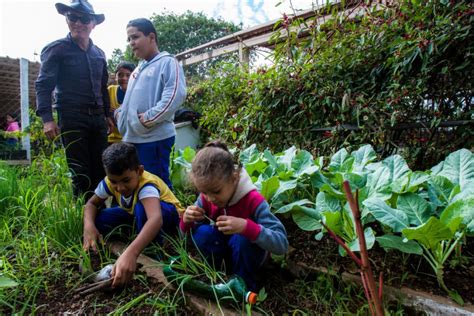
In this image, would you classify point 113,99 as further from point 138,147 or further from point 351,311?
point 351,311

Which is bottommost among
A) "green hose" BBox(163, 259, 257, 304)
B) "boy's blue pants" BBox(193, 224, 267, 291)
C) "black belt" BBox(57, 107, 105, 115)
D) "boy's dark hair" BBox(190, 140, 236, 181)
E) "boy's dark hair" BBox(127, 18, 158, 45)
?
"green hose" BBox(163, 259, 257, 304)

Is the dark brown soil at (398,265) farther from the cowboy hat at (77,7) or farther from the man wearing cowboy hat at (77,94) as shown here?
the cowboy hat at (77,7)

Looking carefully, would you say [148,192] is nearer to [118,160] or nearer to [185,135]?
[118,160]

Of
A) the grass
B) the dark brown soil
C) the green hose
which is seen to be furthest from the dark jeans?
the dark brown soil

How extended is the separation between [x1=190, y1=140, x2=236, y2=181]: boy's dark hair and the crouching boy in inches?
17.0

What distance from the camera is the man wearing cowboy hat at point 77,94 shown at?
2348mm

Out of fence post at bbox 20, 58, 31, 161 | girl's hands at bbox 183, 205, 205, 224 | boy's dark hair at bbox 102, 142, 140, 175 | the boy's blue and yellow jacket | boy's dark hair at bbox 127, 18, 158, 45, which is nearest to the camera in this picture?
girl's hands at bbox 183, 205, 205, 224

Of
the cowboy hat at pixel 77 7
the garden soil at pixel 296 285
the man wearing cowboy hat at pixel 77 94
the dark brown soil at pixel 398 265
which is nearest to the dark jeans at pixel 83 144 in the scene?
the man wearing cowboy hat at pixel 77 94

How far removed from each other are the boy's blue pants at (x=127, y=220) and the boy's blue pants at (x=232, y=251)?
285 millimetres

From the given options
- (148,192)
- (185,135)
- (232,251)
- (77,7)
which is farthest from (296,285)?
(185,135)

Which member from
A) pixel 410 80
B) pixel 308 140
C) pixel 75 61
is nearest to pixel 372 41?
pixel 410 80

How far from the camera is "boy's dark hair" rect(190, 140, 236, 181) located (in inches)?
52.2

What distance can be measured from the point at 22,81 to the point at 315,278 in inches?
246

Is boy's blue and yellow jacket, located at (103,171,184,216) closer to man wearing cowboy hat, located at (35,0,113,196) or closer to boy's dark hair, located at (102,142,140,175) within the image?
boy's dark hair, located at (102,142,140,175)
